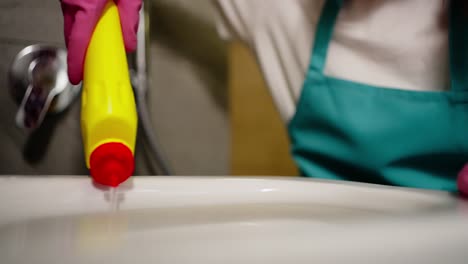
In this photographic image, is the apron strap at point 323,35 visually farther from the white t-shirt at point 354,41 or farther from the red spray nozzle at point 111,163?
the red spray nozzle at point 111,163

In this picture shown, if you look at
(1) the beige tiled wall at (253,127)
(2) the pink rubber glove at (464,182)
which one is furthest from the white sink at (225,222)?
(1) the beige tiled wall at (253,127)

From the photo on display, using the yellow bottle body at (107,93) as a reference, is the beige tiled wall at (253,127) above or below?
below

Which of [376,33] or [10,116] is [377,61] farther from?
[10,116]

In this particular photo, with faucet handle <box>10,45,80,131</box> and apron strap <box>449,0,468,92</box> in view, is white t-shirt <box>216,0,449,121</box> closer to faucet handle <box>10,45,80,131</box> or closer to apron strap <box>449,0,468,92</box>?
apron strap <box>449,0,468,92</box>

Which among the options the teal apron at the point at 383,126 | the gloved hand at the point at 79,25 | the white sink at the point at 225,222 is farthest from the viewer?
the teal apron at the point at 383,126

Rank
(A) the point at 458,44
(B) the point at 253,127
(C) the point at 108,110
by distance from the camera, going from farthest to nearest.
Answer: (B) the point at 253,127 < (A) the point at 458,44 < (C) the point at 108,110

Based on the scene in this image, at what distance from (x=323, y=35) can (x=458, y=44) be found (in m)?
0.16

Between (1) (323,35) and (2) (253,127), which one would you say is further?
(2) (253,127)

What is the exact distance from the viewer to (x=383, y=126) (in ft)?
1.69

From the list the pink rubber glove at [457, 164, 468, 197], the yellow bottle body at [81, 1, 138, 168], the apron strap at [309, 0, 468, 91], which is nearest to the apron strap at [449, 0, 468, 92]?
the apron strap at [309, 0, 468, 91]

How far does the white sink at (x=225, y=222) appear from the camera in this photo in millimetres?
256

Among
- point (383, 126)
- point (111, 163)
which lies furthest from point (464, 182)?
point (111, 163)

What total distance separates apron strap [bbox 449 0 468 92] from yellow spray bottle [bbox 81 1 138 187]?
37cm

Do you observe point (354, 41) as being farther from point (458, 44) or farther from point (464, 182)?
point (464, 182)
